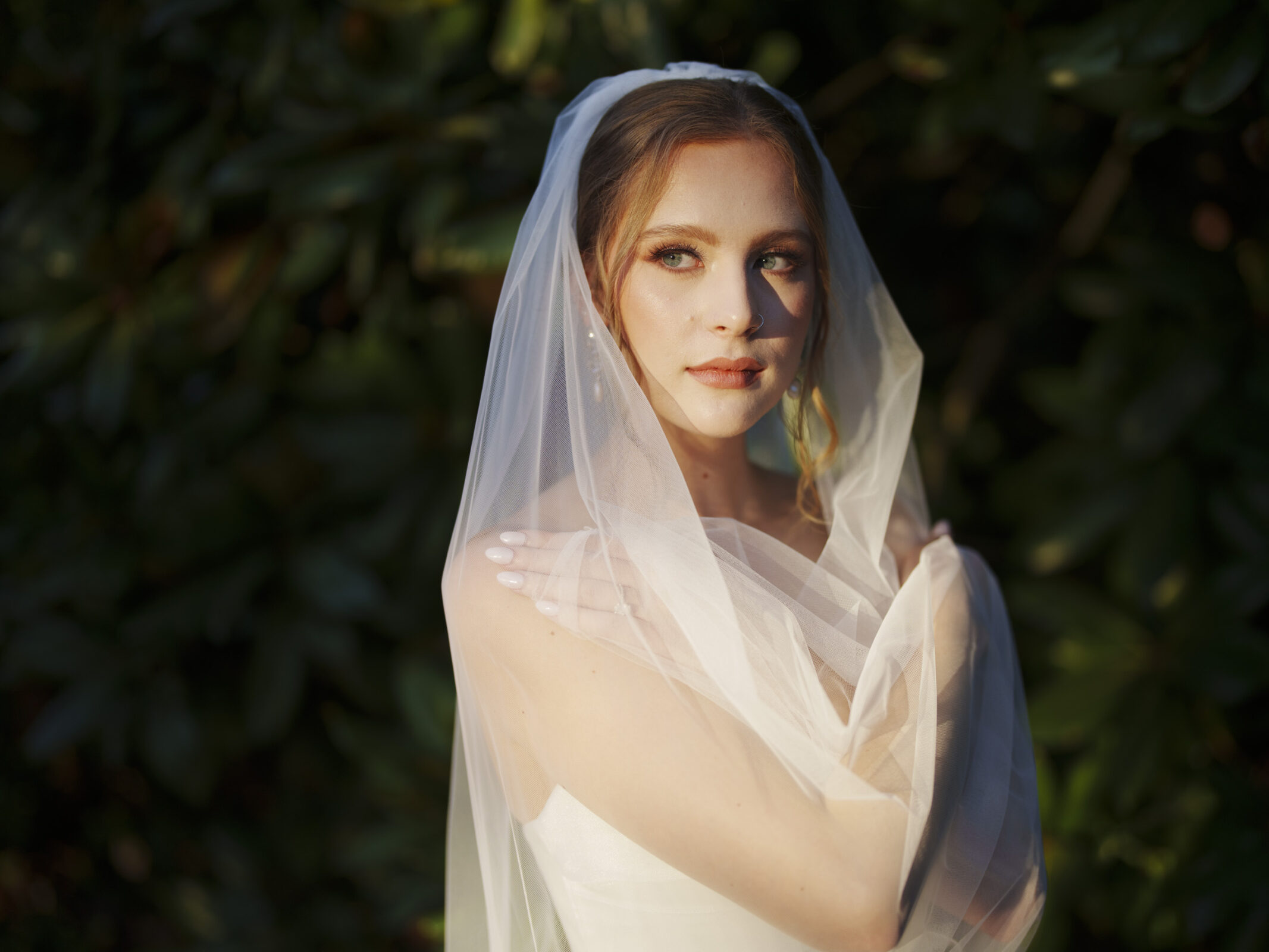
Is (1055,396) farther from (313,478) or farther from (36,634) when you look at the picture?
(36,634)

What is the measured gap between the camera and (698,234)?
907mm

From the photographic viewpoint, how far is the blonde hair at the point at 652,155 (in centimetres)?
93

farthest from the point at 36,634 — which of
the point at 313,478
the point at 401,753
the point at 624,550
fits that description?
the point at 624,550

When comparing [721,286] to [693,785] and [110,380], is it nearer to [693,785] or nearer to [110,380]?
[693,785]

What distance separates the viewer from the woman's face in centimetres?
90

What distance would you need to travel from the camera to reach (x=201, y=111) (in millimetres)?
2047

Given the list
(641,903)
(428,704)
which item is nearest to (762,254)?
(641,903)

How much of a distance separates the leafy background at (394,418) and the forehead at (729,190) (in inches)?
28.3

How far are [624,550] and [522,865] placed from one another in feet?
1.38

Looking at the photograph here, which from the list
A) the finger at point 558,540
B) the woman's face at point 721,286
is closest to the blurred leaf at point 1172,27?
the woman's face at point 721,286

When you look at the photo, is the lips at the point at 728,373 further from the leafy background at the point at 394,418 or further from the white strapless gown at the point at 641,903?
the leafy background at the point at 394,418

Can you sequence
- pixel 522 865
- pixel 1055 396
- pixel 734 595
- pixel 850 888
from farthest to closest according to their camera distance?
pixel 1055 396 < pixel 522 865 < pixel 734 595 < pixel 850 888

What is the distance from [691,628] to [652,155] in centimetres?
50

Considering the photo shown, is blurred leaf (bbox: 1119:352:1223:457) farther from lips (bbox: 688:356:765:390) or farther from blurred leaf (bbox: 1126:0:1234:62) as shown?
lips (bbox: 688:356:765:390)
